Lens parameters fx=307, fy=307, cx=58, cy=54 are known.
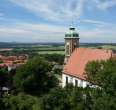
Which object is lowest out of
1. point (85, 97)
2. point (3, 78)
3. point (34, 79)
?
point (3, 78)

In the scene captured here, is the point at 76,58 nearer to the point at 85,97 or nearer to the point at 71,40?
the point at 71,40

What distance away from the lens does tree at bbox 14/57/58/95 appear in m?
46.8

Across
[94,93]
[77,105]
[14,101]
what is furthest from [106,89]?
[14,101]

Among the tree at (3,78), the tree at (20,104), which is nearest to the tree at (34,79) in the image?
the tree at (3,78)

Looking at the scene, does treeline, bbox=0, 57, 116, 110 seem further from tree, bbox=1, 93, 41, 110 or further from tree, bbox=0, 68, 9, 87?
tree, bbox=0, 68, 9, 87

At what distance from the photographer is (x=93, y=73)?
31438 millimetres

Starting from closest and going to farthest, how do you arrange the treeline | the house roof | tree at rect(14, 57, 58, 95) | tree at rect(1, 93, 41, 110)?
1. the treeline
2. tree at rect(1, 93, 41, 110)
3. the house roof
4. tree at rect(14, 57, 58, 95)

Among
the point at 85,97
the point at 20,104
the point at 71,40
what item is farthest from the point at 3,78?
the point at 85,97

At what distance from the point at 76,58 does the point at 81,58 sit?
1721 mm

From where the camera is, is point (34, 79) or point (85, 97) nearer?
point (85, 97)

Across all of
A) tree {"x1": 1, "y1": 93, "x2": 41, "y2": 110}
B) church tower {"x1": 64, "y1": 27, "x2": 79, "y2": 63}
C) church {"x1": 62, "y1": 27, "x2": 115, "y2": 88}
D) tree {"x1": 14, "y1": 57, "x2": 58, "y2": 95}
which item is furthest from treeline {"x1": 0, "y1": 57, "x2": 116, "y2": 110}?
church tower {"x1": 64, "y1": 27, "x2": 79, "y2": 63}

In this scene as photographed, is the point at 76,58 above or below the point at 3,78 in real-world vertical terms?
above

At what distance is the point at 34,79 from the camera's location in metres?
47.1

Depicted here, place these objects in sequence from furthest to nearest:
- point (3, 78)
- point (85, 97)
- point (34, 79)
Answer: point (3, 78), point (34, 79), point (85, 97)
